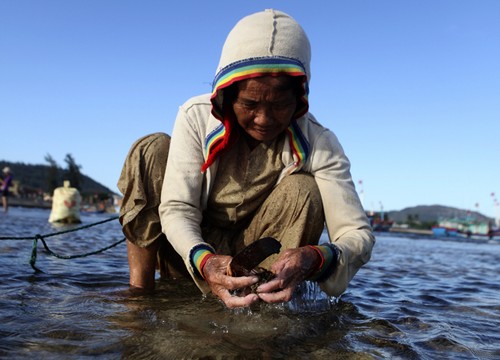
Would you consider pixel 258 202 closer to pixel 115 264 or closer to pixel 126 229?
pixel 126 229

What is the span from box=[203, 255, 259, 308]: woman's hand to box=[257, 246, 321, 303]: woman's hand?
5cm

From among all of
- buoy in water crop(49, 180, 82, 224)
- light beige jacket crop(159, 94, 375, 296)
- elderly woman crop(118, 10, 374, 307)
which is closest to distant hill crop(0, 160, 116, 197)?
buoy in water crop(49, 180, 82, 224)

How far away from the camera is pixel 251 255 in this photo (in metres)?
1.67

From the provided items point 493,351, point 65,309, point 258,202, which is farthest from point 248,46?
point 493,351

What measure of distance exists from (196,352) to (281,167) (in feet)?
3.57

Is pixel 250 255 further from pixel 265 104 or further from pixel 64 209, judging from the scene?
pixel 64 209

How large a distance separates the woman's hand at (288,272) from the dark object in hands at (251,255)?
8 cm

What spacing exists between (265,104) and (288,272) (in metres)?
0.72

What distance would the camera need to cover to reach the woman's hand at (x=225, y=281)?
1.63 meters

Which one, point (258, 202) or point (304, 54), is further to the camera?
point (258, 202)

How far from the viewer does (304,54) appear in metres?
2.06

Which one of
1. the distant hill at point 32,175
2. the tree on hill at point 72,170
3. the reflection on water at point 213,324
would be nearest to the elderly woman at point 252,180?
the reflection on water at point 213,324

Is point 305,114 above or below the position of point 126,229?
above

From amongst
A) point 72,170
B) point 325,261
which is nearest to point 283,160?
point 325,261
